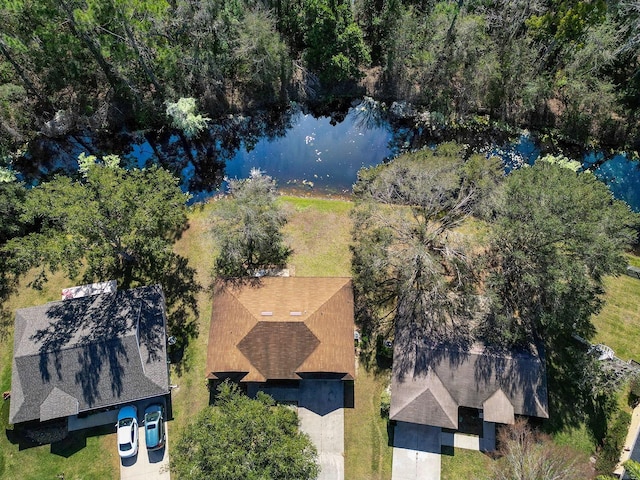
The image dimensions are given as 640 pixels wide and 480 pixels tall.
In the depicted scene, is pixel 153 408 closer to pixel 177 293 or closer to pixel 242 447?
pixel 177 293

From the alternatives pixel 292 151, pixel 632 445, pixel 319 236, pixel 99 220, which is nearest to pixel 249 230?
pixel 319 236

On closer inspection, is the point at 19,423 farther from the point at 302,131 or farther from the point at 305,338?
the point at 302,131

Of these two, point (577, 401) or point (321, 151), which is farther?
point (321, 151)

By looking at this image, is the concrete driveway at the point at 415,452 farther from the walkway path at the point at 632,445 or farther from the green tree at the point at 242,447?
the walkway path at the point at 632,445

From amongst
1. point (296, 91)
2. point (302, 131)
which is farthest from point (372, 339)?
point (296, 91)

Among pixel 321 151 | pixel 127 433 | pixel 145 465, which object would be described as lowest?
pixel 145 465

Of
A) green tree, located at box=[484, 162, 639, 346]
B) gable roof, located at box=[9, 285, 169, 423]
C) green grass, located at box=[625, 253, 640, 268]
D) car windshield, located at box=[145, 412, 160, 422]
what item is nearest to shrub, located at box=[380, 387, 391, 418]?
green tree, located at box=[484, 162, 639, 346]
